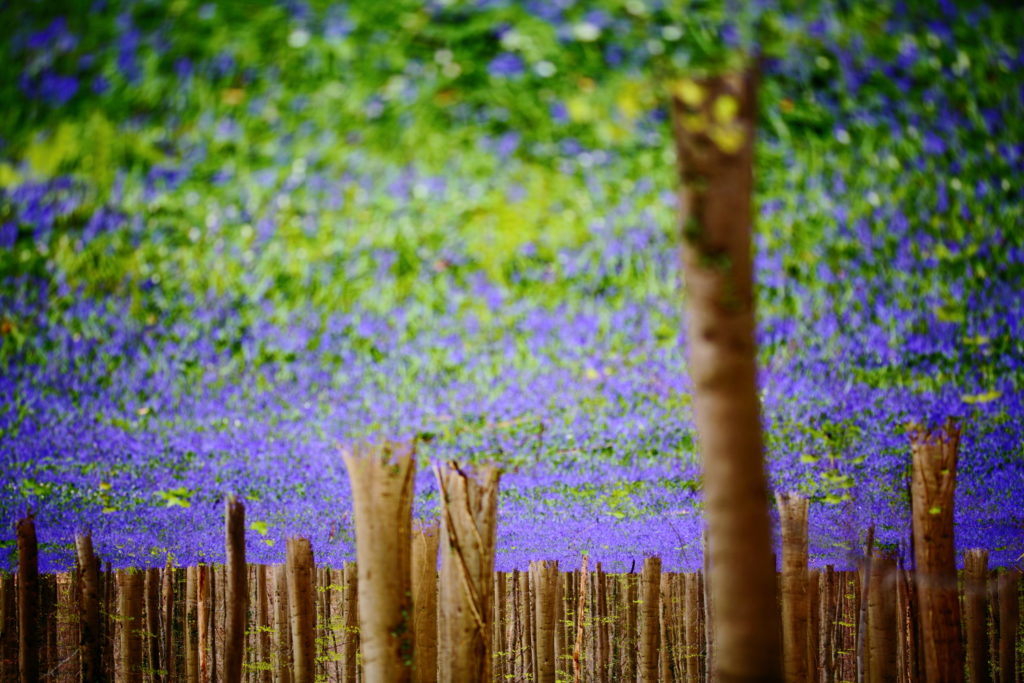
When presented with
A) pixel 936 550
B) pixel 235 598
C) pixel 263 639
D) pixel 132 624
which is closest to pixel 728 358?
pixel 936 550

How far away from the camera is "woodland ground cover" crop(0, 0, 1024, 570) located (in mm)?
4023

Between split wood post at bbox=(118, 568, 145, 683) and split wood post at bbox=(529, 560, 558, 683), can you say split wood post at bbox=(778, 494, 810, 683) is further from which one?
split wood post at bbox=(118, 568, 145, 683)

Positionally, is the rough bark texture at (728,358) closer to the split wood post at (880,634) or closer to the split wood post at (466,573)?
the split wood post at (466,573)

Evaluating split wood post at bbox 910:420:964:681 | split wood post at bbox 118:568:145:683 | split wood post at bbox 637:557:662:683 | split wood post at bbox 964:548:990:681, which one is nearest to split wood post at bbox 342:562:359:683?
split wood post at bbox 118:568:145:683

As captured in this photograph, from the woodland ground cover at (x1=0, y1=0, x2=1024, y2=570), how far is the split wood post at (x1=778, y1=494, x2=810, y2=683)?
2474 mm

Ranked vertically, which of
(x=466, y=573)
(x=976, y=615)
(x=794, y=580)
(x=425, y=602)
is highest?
(x=466, y=573)

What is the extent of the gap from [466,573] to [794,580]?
5.82 metres

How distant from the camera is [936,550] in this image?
366 inches

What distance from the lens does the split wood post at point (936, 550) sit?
9.15 m

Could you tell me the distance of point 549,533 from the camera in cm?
2294

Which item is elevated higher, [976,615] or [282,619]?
[976,615]

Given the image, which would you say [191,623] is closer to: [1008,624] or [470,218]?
[1008,624]

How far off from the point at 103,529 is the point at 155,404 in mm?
12392

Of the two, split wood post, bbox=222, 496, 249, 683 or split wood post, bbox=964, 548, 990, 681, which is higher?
split wood post, bbox=222, 496, 249, 683
